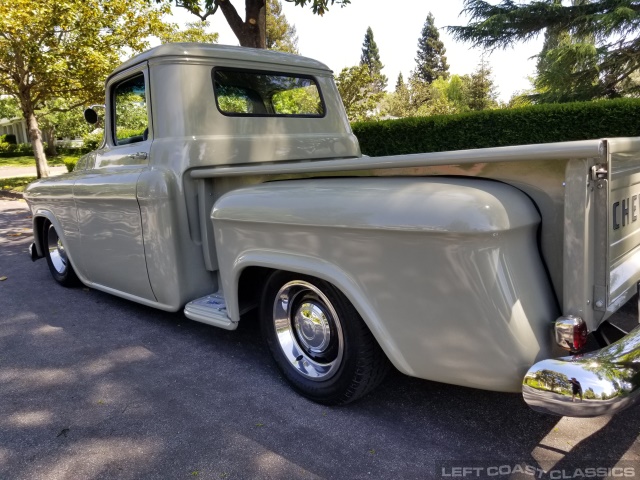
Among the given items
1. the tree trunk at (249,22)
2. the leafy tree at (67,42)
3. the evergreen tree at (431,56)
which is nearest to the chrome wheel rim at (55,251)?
the tree trunk at (249,22)

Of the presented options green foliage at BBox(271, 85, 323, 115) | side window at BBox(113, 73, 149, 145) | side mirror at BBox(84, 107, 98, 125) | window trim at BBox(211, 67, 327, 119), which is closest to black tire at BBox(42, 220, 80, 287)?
side mirror at BBox(84, 107, 98, 125)

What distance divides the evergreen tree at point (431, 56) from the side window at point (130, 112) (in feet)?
206

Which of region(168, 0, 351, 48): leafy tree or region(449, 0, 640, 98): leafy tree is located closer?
region(168, 0, 351, 48): leafy tree

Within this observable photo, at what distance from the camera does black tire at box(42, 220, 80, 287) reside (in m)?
5.01

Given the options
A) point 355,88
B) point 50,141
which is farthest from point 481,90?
point 50,141

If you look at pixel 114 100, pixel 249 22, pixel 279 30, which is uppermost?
pixel 279 30

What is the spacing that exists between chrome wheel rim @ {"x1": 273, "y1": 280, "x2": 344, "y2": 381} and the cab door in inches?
49.9

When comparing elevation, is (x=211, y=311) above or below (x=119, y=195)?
below

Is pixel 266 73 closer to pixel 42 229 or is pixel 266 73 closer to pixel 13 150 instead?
pixel 42 229

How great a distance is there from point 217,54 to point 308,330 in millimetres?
2185

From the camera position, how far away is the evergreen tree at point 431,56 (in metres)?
62.3
